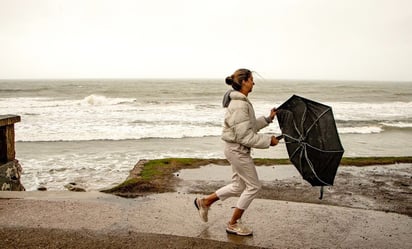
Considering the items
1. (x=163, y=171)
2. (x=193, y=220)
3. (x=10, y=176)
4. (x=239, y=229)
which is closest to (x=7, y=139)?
(x=10, y=176)

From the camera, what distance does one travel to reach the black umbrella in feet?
15.0

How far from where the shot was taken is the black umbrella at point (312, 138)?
4.58 meters

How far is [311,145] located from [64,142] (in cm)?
1414

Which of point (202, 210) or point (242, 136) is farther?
point (202, 210)

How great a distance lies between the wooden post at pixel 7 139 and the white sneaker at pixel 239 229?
15.9ft

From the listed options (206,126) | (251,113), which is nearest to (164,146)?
(206,126)

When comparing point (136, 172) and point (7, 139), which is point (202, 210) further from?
point (7, 139)

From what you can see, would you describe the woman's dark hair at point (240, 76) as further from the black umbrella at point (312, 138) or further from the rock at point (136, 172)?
the rock at point (136, 172)

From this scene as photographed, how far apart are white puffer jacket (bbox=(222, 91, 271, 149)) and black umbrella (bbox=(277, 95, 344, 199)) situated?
1.72 ft

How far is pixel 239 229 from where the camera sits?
4.76m

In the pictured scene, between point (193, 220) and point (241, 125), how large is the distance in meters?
1.68

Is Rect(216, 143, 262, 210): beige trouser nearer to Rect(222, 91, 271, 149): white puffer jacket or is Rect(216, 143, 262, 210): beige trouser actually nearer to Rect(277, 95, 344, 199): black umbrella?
Rect(222, 91, 271, 149): white puffer jacket

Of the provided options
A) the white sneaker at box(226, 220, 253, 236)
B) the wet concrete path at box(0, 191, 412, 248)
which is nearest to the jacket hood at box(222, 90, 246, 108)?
the white sneaker at box(226, 220, 253, 236)

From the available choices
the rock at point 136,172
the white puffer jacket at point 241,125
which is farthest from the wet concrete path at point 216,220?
the rock at point 136,172
